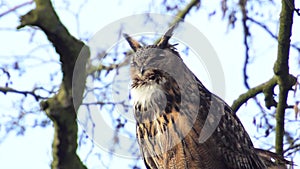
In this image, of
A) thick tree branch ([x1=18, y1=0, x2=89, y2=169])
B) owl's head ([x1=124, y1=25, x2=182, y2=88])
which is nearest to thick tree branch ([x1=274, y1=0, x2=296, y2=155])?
owl's head ([x1=124, y1=25, x2=182, y2=88])

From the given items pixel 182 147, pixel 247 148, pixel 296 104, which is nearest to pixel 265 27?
pixel 296 104

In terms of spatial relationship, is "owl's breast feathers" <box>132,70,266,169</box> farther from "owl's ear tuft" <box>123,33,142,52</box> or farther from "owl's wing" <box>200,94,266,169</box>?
"owl's ear tuft" <box>123,33,142,52</box>

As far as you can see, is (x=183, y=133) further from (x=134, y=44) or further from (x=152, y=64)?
(x=134, y=44)

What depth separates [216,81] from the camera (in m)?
4.65

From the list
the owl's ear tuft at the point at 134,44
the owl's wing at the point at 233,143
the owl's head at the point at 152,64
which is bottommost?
the owl's wing at the point at 233,143

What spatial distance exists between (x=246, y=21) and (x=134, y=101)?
1854 millimetres

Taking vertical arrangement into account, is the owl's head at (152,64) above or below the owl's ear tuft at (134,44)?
below

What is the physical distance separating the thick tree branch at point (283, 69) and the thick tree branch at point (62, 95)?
2128 millimetres

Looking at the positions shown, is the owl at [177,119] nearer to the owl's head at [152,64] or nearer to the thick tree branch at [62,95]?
the owl's head at [152,64]

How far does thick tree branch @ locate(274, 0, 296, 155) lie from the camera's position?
14.6 ft

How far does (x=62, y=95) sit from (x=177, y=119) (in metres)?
1.68

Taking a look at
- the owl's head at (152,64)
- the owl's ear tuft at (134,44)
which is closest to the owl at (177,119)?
the owl's head at (152,64)

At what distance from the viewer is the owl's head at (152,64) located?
14.3 ft

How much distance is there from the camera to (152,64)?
4.36 meters
